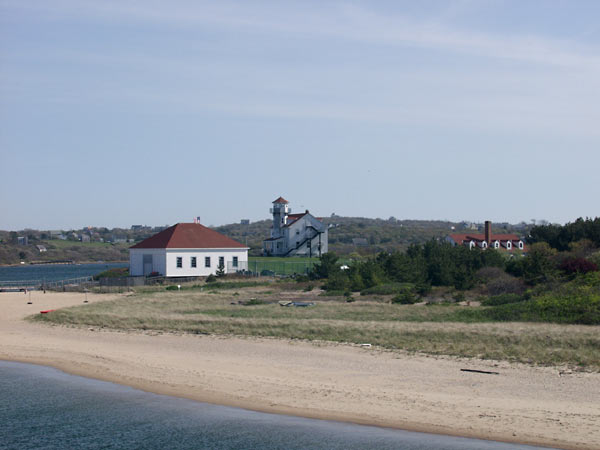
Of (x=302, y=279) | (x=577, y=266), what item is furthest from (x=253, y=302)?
(x=577, y=266)

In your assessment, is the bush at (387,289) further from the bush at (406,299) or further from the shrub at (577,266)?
the shrub at (577,266)

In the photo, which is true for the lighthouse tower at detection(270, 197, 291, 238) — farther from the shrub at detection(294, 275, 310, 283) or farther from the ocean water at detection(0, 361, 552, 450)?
the ocean water at detection(0, 361, 552, 450)

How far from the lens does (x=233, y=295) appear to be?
150ft

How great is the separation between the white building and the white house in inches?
823

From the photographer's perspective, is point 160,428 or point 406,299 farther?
point 406,299

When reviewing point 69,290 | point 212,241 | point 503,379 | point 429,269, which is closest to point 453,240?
point 212,241

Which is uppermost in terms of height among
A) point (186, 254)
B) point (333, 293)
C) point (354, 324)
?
point (186, 254)

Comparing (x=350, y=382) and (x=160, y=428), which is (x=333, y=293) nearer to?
(x=350, y=382)

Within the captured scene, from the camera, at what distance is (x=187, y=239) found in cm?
6159

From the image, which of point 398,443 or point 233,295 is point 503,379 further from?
point 233,295

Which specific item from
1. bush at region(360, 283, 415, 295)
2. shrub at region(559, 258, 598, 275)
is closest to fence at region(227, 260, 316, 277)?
bush at region(360, 283, 415, 295)

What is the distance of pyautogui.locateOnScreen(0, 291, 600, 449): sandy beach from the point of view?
15.3m

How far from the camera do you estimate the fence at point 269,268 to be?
207ft

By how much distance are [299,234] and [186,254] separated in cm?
2681
